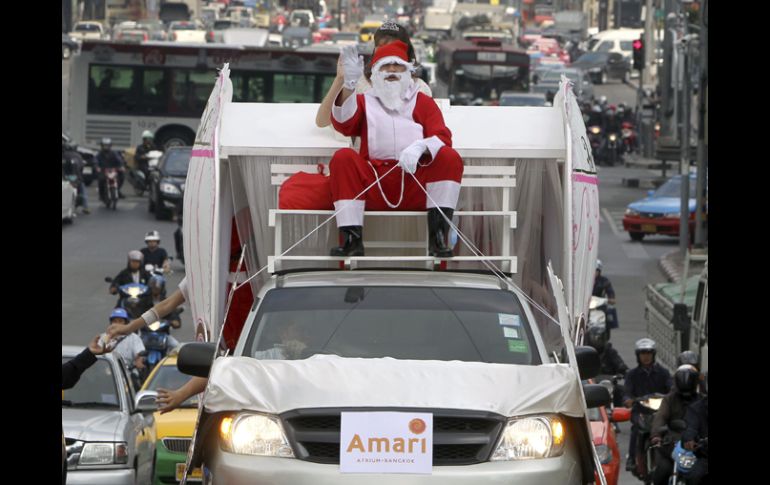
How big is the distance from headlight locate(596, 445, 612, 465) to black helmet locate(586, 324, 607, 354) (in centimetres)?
415

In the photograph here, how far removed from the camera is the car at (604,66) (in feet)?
275

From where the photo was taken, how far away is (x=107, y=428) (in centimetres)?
1438

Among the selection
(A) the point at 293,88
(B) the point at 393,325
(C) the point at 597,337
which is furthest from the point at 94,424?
(A) the point at 293,88

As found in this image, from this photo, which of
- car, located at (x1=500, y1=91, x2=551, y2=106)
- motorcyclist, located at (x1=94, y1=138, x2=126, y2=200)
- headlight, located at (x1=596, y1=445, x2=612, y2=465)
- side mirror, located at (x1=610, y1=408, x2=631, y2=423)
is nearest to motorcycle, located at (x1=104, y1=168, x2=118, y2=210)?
motorcyclist, located at (x1=94, y1=138, x2=126, y2=200)

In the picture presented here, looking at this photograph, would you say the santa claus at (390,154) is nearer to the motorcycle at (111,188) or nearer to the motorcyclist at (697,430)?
the motorcyclist at (697,430)

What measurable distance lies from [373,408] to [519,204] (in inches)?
132

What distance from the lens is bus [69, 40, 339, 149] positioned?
46.2m

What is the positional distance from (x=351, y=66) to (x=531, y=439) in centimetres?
330

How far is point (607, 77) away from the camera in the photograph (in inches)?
3374

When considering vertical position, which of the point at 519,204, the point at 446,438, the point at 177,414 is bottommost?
the point at 177,414

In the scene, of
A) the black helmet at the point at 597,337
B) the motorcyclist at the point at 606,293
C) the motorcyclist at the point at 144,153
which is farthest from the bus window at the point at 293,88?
the black helmet at the point at 597,337

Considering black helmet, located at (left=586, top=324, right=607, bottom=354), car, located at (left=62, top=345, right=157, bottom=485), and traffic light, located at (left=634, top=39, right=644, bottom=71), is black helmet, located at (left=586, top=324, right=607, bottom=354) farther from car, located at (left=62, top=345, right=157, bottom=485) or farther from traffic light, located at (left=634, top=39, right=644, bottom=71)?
traffic light, located at (left=634, top=39, right=644, bottom=71)
